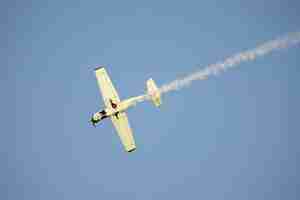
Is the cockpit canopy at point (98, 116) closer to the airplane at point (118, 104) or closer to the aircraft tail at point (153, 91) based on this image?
the airplane at point (118, 104)

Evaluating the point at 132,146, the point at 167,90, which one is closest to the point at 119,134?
the point at 132,146

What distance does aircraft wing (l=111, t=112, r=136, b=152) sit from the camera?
68938 millimetres

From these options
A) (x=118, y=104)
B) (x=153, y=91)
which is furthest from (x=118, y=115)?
(x=153, y=91)

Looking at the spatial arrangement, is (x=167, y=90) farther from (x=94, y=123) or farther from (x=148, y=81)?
(x=94, y=123)

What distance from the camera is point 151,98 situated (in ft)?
219

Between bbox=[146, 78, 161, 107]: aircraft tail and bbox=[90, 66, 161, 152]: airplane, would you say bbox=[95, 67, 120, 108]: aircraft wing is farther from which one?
bbox=[146, 78, 161, 107]: aircraft tail

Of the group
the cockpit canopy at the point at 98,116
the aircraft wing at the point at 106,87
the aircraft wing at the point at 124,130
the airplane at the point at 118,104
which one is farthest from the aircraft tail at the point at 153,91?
the cockpit canopy at the point at 98,116

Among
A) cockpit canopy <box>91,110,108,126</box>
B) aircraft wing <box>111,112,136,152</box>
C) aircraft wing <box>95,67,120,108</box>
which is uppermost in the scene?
aircraft wing <box>95,67,120,108</box>

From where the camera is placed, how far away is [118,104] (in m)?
68.1

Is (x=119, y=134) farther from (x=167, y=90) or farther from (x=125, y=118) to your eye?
(x=167, y=90)

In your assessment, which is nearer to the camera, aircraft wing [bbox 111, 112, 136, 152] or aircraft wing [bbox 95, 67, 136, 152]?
aircraft wing [bbox 95, 67, 136, 152]

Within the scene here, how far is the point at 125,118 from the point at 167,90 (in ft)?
14.9

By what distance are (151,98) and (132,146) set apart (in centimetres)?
433

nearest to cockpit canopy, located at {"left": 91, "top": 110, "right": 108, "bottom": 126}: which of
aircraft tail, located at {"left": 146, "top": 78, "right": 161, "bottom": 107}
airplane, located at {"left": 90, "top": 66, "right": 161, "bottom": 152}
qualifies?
airplane, located at {"left": 90, "top": 66, "right": 161, "bottom": 152}
